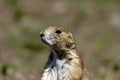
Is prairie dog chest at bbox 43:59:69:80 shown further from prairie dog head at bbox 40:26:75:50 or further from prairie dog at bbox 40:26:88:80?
prairie dog head at bbox 40:26:75:50

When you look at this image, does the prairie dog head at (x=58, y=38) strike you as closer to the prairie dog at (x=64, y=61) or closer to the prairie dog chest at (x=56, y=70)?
the prairie dog at (x=64, y=61)

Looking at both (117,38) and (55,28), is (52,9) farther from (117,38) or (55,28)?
(55,28)

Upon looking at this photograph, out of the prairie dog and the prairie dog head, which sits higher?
the prairie dog head

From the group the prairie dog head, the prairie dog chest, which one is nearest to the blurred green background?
the prairie dog chest

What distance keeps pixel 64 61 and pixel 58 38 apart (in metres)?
0.34

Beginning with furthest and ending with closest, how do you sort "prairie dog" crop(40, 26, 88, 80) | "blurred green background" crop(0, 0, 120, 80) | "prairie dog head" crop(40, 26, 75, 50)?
1. "blurred green background" crop(0, 0, 120, 80)
2. "prairie dog" crop(40, 26, 88, 80)
3. "prairie dog head" crop(40, 26, 75, 50)

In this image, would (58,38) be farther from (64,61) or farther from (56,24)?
(56,24)

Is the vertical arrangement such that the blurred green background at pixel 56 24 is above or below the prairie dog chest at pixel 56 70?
below

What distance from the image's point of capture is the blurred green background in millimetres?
13406

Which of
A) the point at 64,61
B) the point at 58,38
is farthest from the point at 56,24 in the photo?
the point at 58,38

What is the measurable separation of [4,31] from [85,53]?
9.54ft

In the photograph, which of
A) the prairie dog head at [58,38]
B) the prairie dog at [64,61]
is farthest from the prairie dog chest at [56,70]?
the prairie dog head at [58,38]

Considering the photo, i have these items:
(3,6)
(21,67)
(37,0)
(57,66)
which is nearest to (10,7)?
(3,6)

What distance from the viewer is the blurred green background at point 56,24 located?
13406 mm
